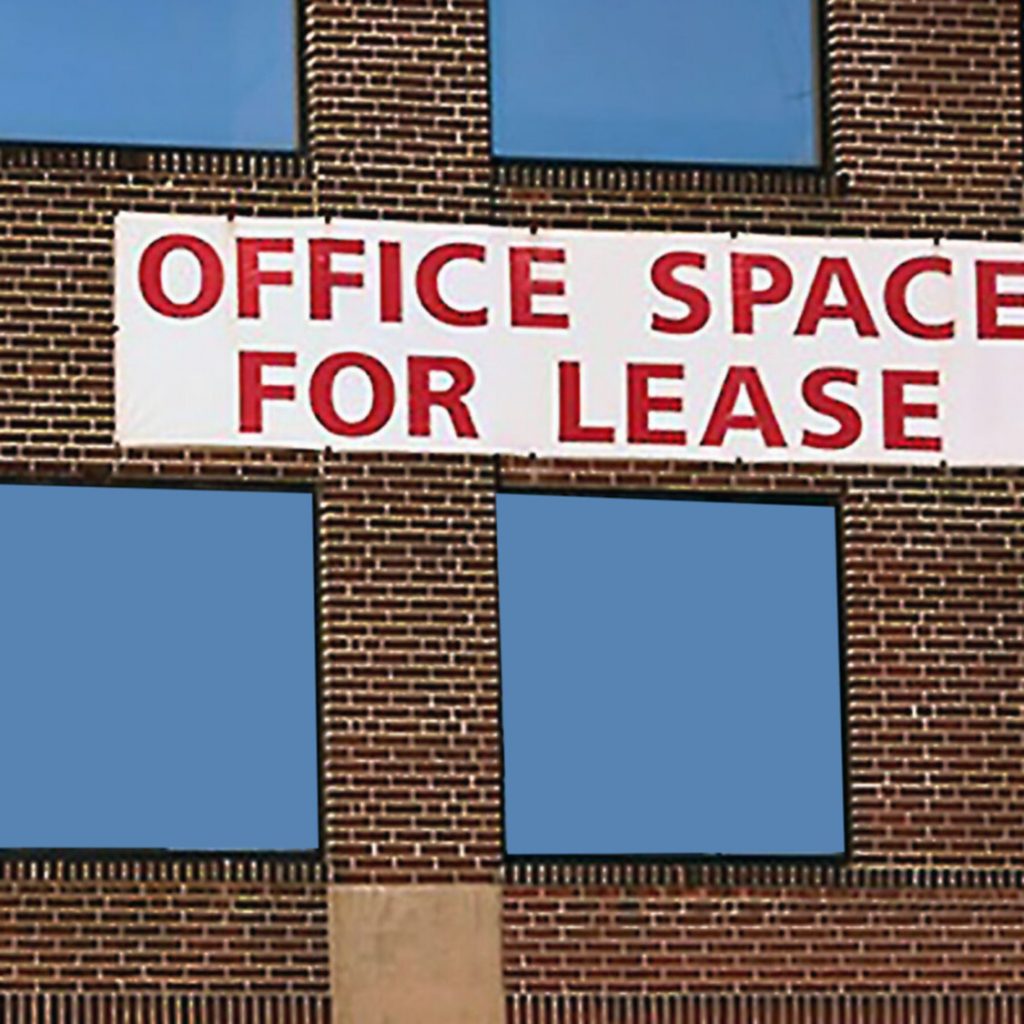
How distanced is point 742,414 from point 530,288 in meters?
1.55

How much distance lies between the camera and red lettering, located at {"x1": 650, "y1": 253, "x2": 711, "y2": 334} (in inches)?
1318

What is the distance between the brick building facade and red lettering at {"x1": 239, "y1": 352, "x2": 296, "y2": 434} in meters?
0.20

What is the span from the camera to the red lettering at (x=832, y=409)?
3356 cm

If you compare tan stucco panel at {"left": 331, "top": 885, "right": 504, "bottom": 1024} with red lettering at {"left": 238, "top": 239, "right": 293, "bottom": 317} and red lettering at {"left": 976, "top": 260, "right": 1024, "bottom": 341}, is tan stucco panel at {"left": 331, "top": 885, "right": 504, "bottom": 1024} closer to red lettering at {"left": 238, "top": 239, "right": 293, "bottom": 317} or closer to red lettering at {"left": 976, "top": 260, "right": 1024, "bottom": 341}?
red lettering at {"left": 238, "top": 239, "right": 293, "bottom": 317}

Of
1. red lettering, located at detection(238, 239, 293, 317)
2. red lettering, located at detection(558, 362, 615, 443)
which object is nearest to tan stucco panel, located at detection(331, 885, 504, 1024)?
red lettering, located at detection(558, 362, 615, 443)

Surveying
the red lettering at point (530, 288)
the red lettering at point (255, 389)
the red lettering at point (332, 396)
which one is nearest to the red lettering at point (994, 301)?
the red lettering at point (530, 288)

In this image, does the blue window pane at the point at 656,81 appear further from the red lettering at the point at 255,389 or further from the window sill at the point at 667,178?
the red lettering at the point at 255,389

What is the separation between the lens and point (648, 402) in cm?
3338

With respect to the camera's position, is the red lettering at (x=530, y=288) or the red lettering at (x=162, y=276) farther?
the red lettering at (x=530, y=288)


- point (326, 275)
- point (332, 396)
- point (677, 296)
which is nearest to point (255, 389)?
point (332, 396)

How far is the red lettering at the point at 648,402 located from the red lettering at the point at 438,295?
1.02m

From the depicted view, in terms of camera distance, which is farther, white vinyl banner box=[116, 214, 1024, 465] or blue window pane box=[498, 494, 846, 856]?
blue window pane box=[498, 494, 846, 856]

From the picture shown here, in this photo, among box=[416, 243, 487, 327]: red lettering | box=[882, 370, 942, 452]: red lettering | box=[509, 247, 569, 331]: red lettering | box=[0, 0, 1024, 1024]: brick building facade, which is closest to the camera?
box=[0, 0, 1024, 1024]: brick building facade

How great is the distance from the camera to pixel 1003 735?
110 feet
